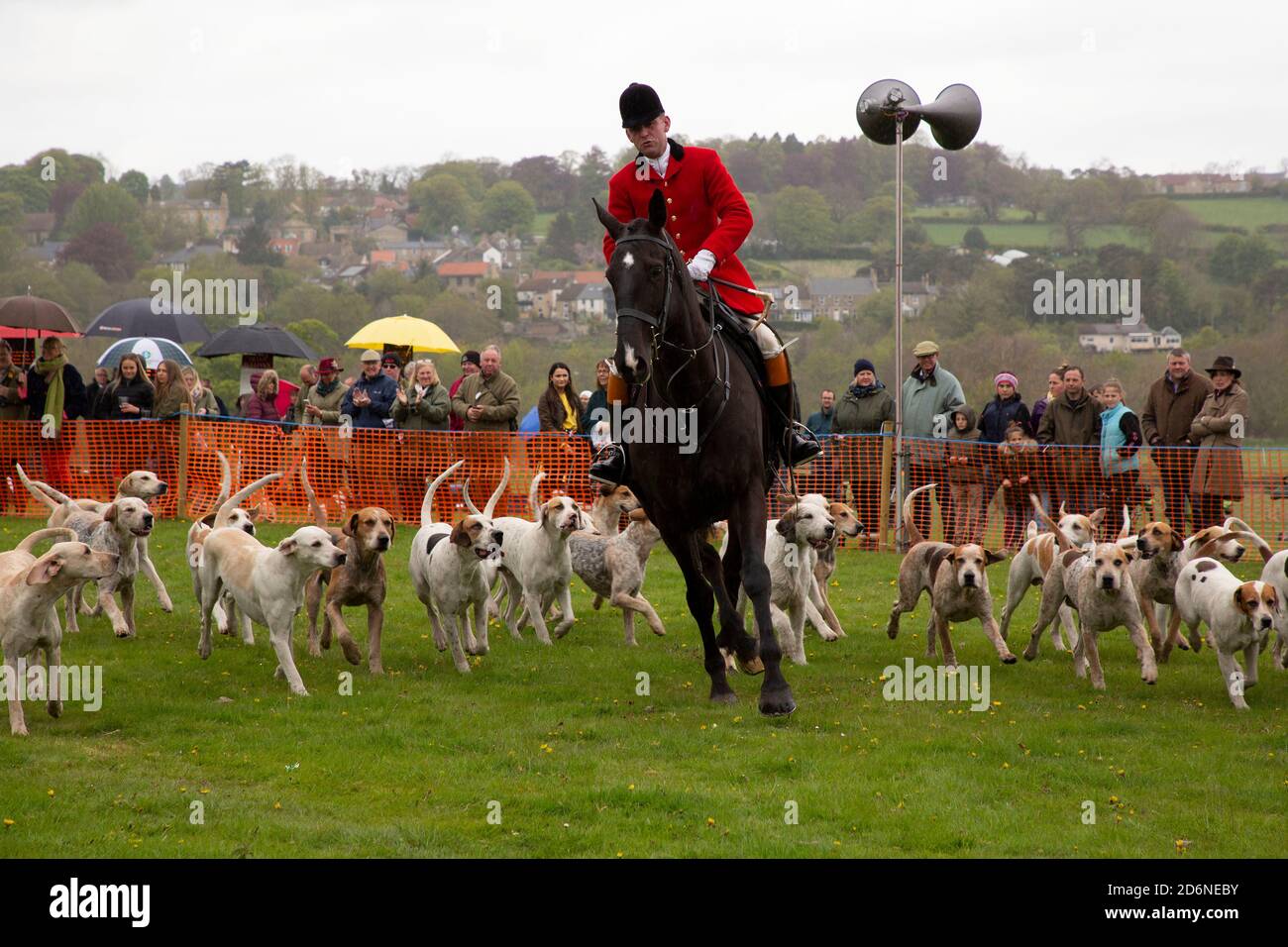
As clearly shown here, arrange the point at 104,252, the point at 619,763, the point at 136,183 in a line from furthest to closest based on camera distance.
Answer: the point at 136,183 → the point at 104,252 → the point at 619,763

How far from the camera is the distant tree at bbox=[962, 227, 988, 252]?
169 feet

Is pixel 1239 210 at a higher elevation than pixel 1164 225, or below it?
higher

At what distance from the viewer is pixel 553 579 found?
32.1 feet

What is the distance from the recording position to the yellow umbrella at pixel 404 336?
17234 mm

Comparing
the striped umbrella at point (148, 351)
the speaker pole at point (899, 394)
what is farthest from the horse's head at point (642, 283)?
the striped umbrella at point (148, 351)

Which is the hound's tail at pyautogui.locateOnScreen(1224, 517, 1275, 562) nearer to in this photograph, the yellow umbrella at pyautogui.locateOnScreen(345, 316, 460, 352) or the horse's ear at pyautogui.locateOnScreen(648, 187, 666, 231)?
the horse's ear at pyautogui.locateOnScreen(648, 187, 666, 231)

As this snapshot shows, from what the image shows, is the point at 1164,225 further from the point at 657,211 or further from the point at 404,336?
the point at 657,211

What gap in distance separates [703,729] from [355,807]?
2.02 metres

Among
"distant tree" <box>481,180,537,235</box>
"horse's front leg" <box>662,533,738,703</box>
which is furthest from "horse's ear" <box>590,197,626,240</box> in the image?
"distant tree" <box>481,180,537,235</box>

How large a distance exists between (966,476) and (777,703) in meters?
7.98

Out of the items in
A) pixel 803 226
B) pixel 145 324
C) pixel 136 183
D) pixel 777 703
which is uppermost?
pixel 136 183

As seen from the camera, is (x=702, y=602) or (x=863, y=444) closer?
(x=702, y=602)

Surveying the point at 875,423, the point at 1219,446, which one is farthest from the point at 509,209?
the point at 1219,446
